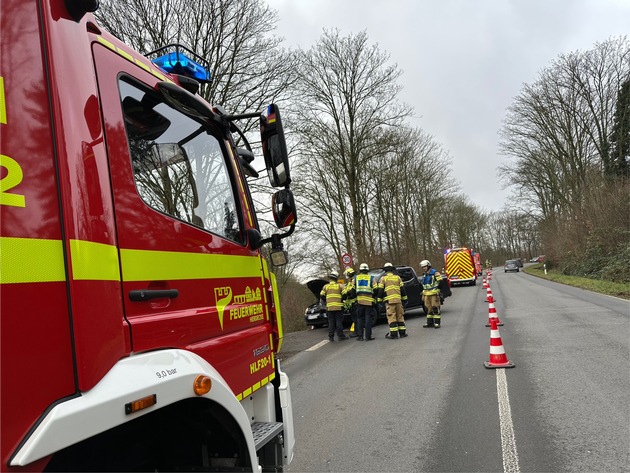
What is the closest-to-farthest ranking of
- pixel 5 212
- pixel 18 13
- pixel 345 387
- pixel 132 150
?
pixel 5 212 → pixel 18 13 → pixel 132 150 → pixel 345 387

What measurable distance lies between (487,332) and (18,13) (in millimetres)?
10328

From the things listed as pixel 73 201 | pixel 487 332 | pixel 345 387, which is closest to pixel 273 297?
pixel 73 201

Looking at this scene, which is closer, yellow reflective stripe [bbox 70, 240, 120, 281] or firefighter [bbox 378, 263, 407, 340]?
yellow reflective stripe [bbox 70, 240, 120, 281]

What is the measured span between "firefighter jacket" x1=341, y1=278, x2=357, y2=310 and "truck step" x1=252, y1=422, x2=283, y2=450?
8846 mm

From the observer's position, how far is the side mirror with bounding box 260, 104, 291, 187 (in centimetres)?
248

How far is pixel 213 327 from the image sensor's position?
7.07 feet

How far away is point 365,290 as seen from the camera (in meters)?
10.8

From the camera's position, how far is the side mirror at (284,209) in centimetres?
259

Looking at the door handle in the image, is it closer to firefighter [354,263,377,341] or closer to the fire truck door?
the fire truck door

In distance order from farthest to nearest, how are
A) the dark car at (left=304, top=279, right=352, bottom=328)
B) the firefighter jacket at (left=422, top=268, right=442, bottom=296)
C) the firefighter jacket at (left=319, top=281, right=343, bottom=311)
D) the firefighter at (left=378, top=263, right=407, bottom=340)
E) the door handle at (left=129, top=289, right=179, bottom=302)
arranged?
the dark car at (left=304, top=279, right=352, bottom=328) → the firefighter jacket at (left=422, top=268, right=442, bottom=296) → the firefighter jacket at (left=319, top=281, right=343, bottom=311) → the firefighter at (left=378, top=263, right=407, bottom=340) → the door handle at (left=129, top=289, right=179, bottom=302)

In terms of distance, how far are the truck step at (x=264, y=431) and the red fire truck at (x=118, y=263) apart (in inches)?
0.6

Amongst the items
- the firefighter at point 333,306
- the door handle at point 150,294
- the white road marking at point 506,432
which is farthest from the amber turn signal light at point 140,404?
the firefighter at point 333,306

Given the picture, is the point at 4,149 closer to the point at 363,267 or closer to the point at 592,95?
the point at 363,267

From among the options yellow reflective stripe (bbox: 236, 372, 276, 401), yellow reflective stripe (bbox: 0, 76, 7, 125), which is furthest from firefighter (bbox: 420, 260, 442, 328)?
yellow reflective stripe (bbox: 0, 76, 7, 125)
